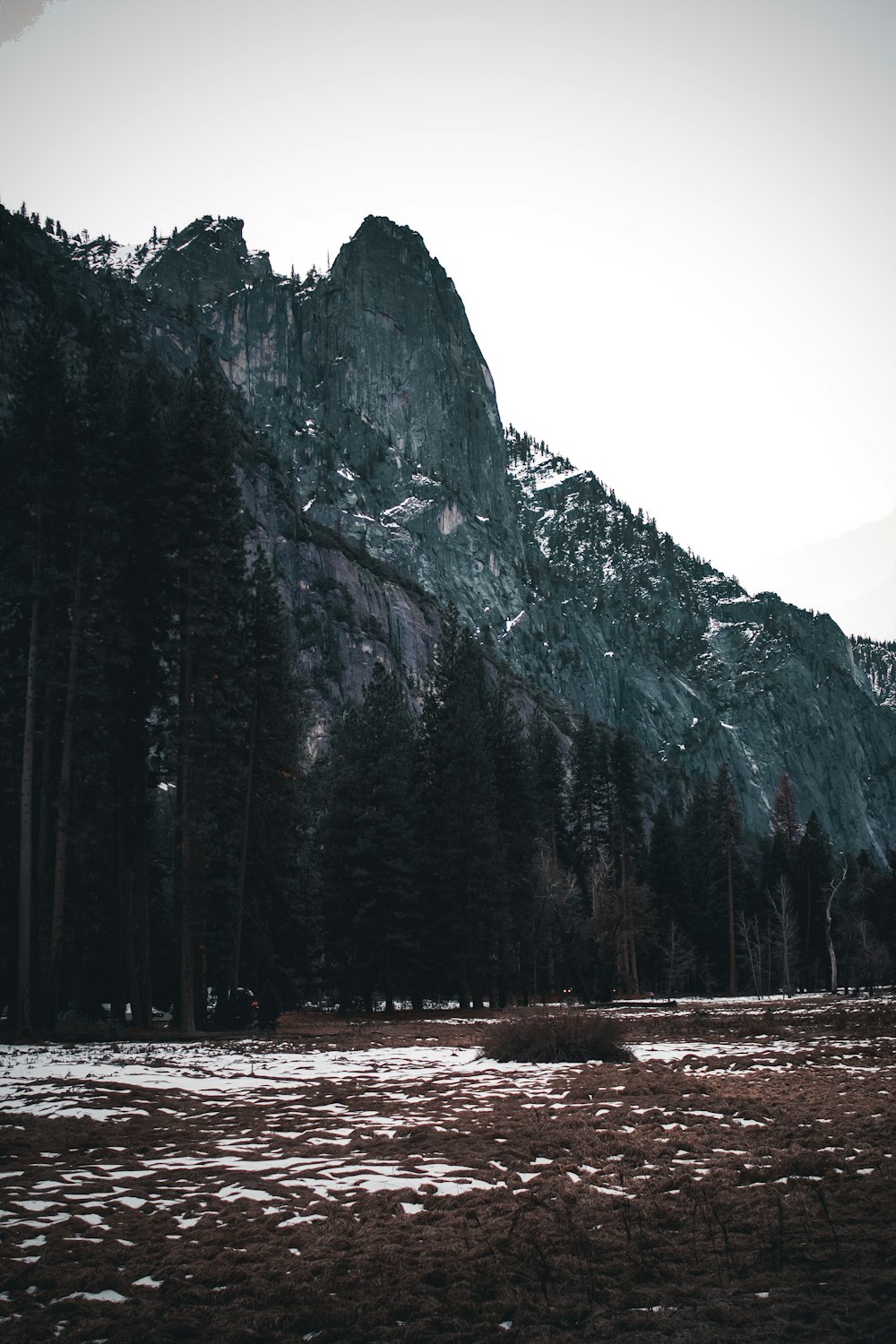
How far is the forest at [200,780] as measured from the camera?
2025 centimetres

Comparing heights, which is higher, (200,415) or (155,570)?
(200,415)

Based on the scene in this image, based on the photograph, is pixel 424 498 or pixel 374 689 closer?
pixel 374 689

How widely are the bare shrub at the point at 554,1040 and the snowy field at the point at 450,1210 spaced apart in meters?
3.46

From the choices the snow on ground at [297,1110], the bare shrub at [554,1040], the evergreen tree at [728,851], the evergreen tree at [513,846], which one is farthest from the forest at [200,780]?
the bare shrub at [554,1040]

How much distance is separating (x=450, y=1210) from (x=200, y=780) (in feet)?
52.8

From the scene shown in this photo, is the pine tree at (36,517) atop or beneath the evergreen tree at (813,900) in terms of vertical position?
atop

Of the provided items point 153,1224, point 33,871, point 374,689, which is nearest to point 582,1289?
point 153,1224

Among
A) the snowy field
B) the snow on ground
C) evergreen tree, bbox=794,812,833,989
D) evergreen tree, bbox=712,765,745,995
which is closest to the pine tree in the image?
the snow on ground

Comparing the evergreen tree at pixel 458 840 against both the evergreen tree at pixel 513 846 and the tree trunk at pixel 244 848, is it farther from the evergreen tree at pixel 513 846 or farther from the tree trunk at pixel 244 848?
the tree trunk at pixel 244 848

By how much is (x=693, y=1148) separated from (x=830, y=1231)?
2733 mm

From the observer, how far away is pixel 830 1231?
5516 millimetres

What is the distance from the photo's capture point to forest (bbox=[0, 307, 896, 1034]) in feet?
66.4

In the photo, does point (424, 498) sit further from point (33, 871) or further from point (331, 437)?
point (33, 871)

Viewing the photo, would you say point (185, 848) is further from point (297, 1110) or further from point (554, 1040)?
point (297, 1110)
